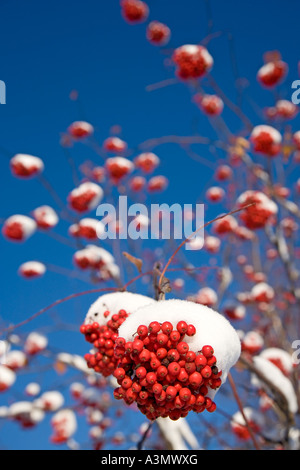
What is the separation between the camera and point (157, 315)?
45.4 inches

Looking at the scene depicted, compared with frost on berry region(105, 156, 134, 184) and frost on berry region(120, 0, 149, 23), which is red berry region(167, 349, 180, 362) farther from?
frost on berry region(120, 0, 149, 23)

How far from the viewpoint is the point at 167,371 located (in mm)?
1104

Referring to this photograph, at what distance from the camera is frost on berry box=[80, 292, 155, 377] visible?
4.77ft

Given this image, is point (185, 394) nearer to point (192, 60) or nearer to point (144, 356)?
point (144, 356)

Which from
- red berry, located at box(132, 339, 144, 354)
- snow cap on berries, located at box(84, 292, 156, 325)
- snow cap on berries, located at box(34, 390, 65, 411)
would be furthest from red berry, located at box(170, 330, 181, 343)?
snow cap on berries, located at box(34, 390, 65, 411)

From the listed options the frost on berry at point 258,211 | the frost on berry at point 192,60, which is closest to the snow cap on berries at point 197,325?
the frost on berry at point 258,211

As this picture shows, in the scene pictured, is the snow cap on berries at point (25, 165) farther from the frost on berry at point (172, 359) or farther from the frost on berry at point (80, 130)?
the frost on berry at point (172, 359)

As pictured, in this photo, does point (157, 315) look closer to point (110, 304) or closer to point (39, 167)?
point (110, 304)

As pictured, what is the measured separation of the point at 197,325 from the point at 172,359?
0.48 ft

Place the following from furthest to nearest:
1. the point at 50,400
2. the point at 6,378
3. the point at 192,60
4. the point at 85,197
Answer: the point at 50,400, the point at 6,378, the point at 85,197, the point at 192,60

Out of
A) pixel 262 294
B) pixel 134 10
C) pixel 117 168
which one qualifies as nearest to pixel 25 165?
pixel 117 168

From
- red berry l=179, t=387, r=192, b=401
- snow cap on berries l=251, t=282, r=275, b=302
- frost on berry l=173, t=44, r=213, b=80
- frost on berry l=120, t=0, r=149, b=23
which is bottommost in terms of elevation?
red berry l=179, t=387, r=192, b=401

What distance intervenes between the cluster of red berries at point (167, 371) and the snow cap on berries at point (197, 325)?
1.0 inches
